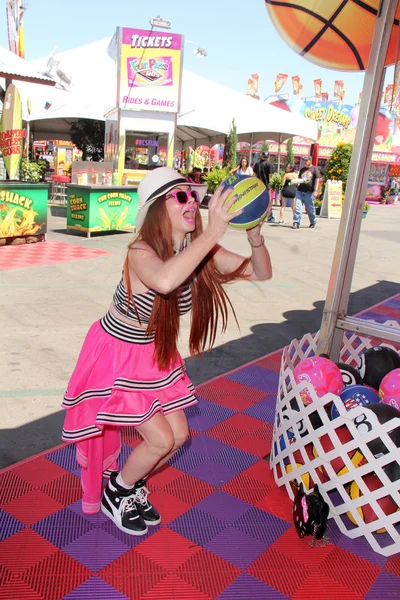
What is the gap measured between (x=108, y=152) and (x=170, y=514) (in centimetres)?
1655

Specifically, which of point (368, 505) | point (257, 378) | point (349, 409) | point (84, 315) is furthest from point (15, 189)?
point (368, 505)

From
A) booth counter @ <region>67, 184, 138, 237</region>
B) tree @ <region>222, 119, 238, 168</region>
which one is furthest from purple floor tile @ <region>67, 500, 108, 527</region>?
tree @ <region>222, 119, 238, 168</region>

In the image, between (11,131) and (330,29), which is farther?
(11,131)

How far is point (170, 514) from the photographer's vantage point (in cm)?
280

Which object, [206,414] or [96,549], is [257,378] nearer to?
[206,414]

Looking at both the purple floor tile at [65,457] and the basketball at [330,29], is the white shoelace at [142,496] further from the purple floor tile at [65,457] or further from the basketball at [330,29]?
the basketball at [330,29]

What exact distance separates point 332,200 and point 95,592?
1789 centimetres

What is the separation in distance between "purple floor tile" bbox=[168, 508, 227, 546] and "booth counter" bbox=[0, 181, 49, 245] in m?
8.11

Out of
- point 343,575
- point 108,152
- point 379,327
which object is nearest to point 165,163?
point 108,152

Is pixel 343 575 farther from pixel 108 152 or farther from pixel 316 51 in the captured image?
pixel 108 152

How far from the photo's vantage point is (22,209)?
10.0 meters

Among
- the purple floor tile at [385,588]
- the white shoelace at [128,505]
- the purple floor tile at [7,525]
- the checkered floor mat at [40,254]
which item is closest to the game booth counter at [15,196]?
the checkered floor mat at [40,254]

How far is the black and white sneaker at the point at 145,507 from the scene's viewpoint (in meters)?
2.68

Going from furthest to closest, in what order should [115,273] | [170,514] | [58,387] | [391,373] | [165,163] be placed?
[165,163] → [115,273] → [58,387] → [391,373] → [170,514]
